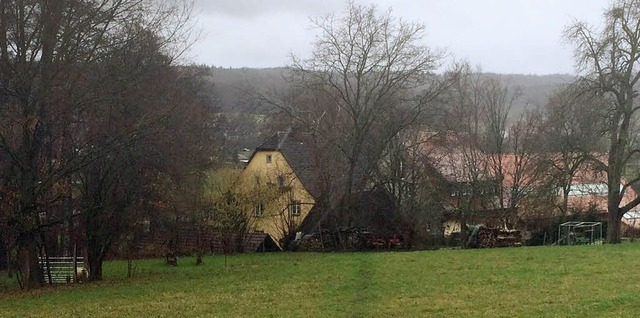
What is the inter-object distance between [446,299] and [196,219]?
22.4 metres

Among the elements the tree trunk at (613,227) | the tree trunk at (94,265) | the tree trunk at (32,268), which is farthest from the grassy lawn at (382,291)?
the tree trunk at (613,227)

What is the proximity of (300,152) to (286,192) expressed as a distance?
4.75m

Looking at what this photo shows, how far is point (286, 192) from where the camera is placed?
4069cm

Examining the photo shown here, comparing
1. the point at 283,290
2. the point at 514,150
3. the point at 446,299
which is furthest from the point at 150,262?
the point at 514,150

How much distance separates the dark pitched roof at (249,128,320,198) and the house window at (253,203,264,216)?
10.8ft

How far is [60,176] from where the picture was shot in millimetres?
21016

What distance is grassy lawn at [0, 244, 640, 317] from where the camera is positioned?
1255 centimetres

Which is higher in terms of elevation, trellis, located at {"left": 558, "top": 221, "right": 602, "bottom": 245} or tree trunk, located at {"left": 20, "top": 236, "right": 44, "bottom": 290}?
trellis, located at {"left": 558, "top": 221, "right": 602, "bottom": 245}

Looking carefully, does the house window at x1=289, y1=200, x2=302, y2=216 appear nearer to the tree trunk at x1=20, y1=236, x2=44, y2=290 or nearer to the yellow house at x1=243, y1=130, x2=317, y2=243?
the yellow house at x1=243, y1=130, x2=317, y2=243

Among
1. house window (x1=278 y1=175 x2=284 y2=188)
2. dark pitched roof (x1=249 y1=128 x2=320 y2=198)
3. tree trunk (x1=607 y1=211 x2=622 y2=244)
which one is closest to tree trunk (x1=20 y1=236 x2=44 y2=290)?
house window (x1=278 y1=175 x2=284 y2=188)

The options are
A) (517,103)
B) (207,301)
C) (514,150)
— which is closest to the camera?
(207,301)

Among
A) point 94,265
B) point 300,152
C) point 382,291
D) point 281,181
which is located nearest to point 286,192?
point 281,181

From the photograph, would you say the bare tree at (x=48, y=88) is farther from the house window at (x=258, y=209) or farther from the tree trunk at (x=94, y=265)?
the house window at (x=258, y=209)

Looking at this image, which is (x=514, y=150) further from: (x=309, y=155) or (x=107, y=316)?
(x=107, y=316)
